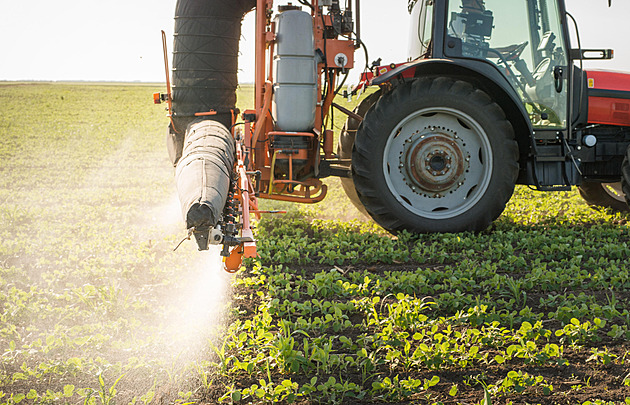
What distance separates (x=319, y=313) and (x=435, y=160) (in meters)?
2.59

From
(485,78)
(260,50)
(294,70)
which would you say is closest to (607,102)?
(485,78)

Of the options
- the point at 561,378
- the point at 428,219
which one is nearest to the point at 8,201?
the point at 428,219

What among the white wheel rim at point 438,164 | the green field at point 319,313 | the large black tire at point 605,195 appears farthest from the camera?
the large black tire at point 605,195

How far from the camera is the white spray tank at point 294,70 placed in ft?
19.7

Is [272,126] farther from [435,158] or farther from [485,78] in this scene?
[485,78]

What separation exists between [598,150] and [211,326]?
472 cm

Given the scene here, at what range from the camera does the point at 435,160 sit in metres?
6.04

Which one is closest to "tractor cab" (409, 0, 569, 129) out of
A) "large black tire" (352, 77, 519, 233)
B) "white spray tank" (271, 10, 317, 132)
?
"large black tire" (352, 77, 519, 233)

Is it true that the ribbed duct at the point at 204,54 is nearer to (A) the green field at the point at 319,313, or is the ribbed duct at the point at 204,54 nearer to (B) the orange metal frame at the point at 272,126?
(B) the orange metal frame at the point at 272,126

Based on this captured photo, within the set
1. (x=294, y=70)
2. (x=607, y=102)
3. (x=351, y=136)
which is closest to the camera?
(x=294, y=70)

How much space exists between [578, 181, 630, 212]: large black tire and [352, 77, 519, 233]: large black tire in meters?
2.27

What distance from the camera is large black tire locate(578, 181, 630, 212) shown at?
7445 mm

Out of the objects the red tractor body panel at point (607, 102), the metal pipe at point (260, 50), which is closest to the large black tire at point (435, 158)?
the metal pipe at point (260, 50)

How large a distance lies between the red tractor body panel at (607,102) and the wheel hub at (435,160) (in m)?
1.71
